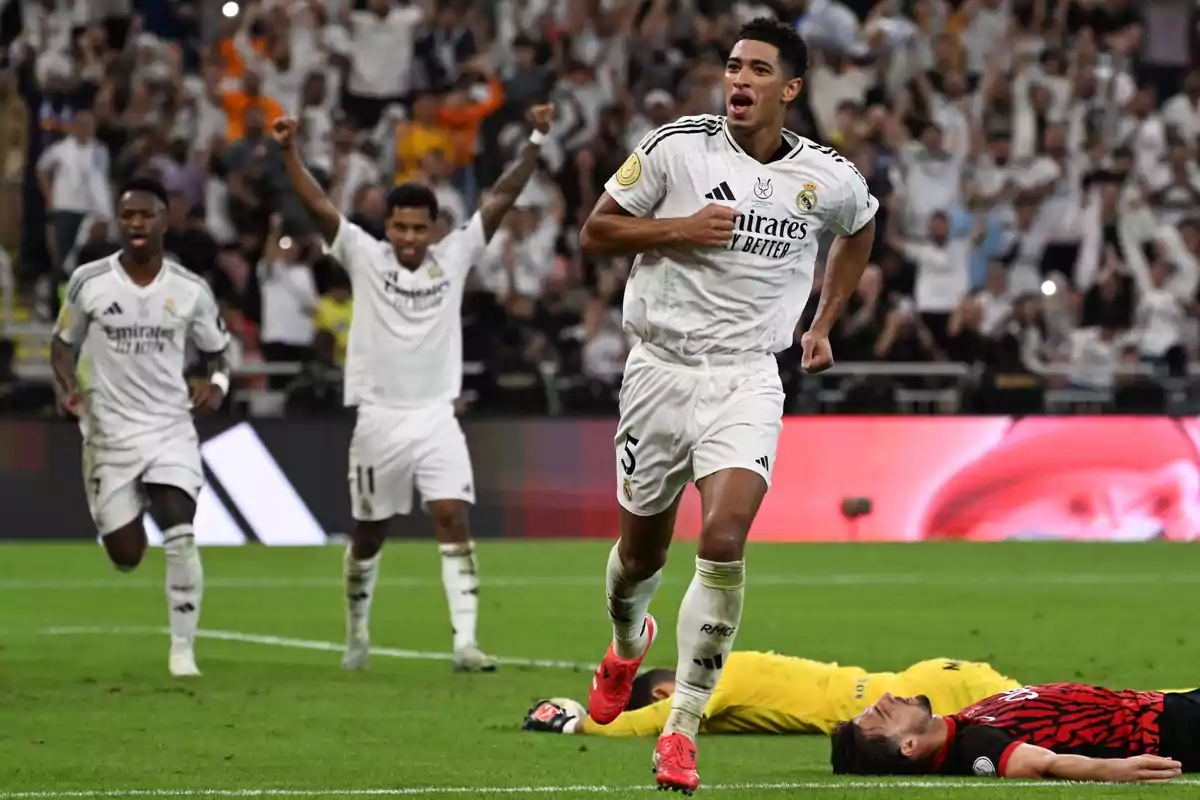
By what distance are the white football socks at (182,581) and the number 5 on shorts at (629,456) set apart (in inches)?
172

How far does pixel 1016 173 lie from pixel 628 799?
60.8 ft

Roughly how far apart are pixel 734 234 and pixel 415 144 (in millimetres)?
15059

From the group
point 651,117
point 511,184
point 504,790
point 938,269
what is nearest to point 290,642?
point 511,184

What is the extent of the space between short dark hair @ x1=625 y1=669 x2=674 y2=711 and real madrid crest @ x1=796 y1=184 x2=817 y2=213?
94.8 inches

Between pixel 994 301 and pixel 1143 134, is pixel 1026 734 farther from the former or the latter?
pixel 1143 134

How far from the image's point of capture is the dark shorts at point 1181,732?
7.78 metres

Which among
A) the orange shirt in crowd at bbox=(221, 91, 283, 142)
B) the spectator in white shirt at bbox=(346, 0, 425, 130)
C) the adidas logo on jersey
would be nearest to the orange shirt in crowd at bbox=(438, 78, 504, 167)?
the spectator in white shirt at bbox=(346, 0, 425, 130)

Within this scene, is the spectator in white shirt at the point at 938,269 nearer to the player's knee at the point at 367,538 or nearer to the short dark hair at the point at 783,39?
the player's knee at the point at 367,538

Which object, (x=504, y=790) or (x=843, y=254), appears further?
(x=843, y=254)

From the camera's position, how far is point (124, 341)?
12109 millimetres

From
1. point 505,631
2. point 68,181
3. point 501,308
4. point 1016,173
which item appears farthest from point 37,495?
point 1016,173

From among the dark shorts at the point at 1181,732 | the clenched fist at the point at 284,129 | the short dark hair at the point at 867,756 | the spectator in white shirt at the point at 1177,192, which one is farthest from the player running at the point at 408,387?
the spectator in white shirt at the point at 1177,192

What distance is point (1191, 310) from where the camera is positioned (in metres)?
23.2

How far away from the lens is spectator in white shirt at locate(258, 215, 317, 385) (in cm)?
2081
